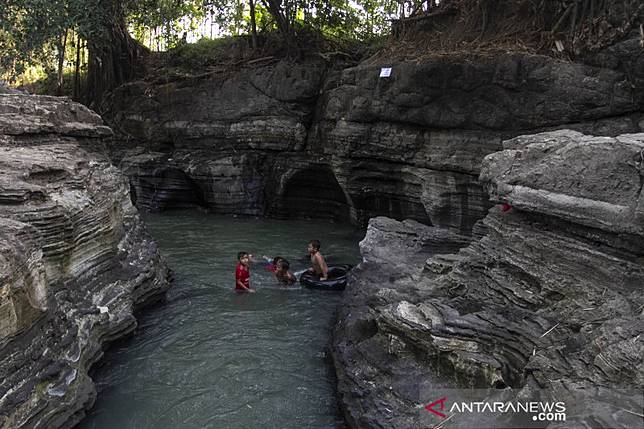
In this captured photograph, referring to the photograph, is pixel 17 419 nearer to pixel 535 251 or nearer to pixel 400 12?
pixel 535 251

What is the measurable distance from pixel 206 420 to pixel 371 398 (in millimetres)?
1756

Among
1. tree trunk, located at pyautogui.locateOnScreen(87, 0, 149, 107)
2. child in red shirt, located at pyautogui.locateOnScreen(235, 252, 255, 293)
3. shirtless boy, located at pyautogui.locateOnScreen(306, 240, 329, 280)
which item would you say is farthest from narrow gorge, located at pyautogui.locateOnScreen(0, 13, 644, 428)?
tree trunk, located at pyautogui.locateOnScreen(87, 0, 149, 107)

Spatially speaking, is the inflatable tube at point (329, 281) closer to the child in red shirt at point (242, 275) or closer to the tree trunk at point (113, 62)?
the child in red shirt at point (242, 275)

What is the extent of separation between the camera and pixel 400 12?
14539mm

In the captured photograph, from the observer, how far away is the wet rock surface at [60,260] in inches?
171

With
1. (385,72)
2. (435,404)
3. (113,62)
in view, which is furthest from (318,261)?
(113,62)

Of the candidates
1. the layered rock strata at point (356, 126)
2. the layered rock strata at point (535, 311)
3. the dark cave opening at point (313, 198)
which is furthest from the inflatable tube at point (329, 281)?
the dark cave opening at point (313, 198)

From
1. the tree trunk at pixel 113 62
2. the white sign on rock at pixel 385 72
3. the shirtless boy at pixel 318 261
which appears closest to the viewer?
the shirtless boy at pixel 318 261

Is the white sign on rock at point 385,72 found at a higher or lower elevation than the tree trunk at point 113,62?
lower

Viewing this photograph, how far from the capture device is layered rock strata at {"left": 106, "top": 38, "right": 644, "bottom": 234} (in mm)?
9578

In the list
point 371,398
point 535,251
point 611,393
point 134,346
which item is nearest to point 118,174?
point 134,346

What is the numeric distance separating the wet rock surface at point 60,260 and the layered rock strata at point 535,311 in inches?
113

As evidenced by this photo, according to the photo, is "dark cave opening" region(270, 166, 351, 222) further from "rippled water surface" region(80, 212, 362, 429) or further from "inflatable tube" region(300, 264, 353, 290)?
"inflatable tube" region(300, 264, 353, 290)

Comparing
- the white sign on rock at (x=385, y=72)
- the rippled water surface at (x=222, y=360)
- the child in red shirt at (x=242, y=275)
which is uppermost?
the white sign on rock at (x=385, y=72)
